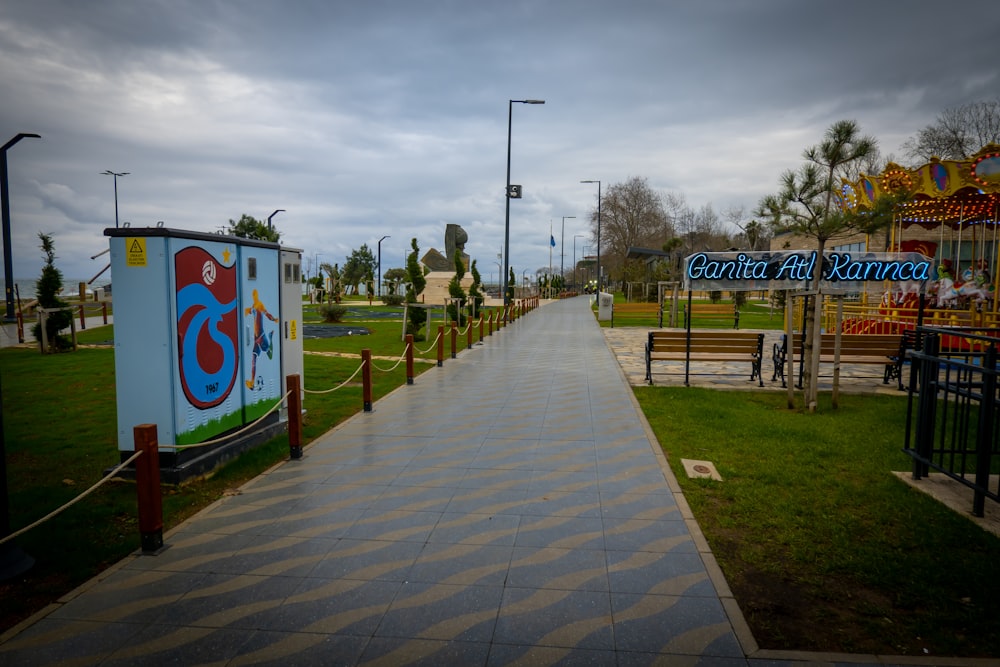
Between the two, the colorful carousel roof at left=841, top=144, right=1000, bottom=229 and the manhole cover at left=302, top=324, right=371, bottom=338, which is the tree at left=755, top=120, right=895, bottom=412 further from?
the manhole cover at left=302, top=324, right=371, bottom=338

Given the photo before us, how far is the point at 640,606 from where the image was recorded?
3727 mm

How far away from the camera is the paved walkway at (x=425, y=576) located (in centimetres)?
331

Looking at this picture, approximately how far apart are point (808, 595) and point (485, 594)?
2029 mm

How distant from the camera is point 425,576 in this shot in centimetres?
409

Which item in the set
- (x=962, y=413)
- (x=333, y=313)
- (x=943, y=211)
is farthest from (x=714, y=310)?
(x=962, y=413)

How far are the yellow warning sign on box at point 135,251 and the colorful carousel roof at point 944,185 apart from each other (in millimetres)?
11330

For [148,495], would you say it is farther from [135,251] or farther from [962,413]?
[962,413]

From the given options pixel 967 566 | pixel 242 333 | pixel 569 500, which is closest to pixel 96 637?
pixel 569 500

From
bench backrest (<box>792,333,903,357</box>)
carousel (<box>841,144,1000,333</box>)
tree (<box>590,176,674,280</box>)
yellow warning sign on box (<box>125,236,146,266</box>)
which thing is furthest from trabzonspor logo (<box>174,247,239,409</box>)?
tree (<box>590,176,674,280</box>)

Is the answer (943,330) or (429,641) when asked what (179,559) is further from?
(943,330)

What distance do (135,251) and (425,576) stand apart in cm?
411

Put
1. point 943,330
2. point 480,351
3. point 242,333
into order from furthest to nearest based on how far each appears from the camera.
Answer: point 480,351 < point 242,333 < point 943,330

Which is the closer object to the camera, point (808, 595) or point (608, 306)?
point (808, 595)

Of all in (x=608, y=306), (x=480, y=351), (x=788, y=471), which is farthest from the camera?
(x=608, y=306)
